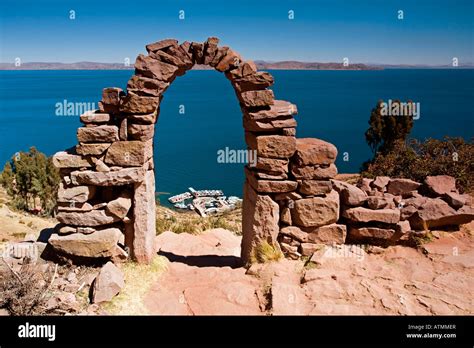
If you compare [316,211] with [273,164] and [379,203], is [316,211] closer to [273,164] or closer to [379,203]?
[273,164]

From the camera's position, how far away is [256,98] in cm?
773

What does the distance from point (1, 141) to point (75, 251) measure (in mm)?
67397

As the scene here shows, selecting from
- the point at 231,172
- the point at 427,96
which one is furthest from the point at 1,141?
the point at 427,96

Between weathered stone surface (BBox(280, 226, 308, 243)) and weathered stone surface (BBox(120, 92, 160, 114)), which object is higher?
weathered stone surface (BBox(120, 92, 160, 114))

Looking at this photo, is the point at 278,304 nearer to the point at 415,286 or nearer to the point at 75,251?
the point at 415,286

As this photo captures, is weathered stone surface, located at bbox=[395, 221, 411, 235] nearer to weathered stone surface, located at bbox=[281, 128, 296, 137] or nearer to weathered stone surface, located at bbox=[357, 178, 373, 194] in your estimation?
weathered stone surface, located at bbox=[357, 178, 373, 194]

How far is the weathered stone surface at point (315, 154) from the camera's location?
25.8 ft

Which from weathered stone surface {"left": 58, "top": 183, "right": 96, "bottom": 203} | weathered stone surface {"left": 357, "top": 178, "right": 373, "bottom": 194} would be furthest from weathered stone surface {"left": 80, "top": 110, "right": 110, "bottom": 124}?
weathered stone surface {"left": 357, "top": 178, "right": 373, "bottom": 194}

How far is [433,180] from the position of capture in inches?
380

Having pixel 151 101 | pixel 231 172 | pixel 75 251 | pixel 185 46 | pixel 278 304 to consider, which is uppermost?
pixel 185 46

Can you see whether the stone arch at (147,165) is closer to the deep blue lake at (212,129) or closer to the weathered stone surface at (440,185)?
the weathered stone surface at (440,185)

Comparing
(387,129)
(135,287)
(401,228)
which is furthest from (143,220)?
(387,129)

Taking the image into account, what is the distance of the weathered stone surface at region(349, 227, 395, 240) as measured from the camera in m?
8.27

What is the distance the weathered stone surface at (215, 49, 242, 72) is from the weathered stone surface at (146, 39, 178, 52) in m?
0.94
